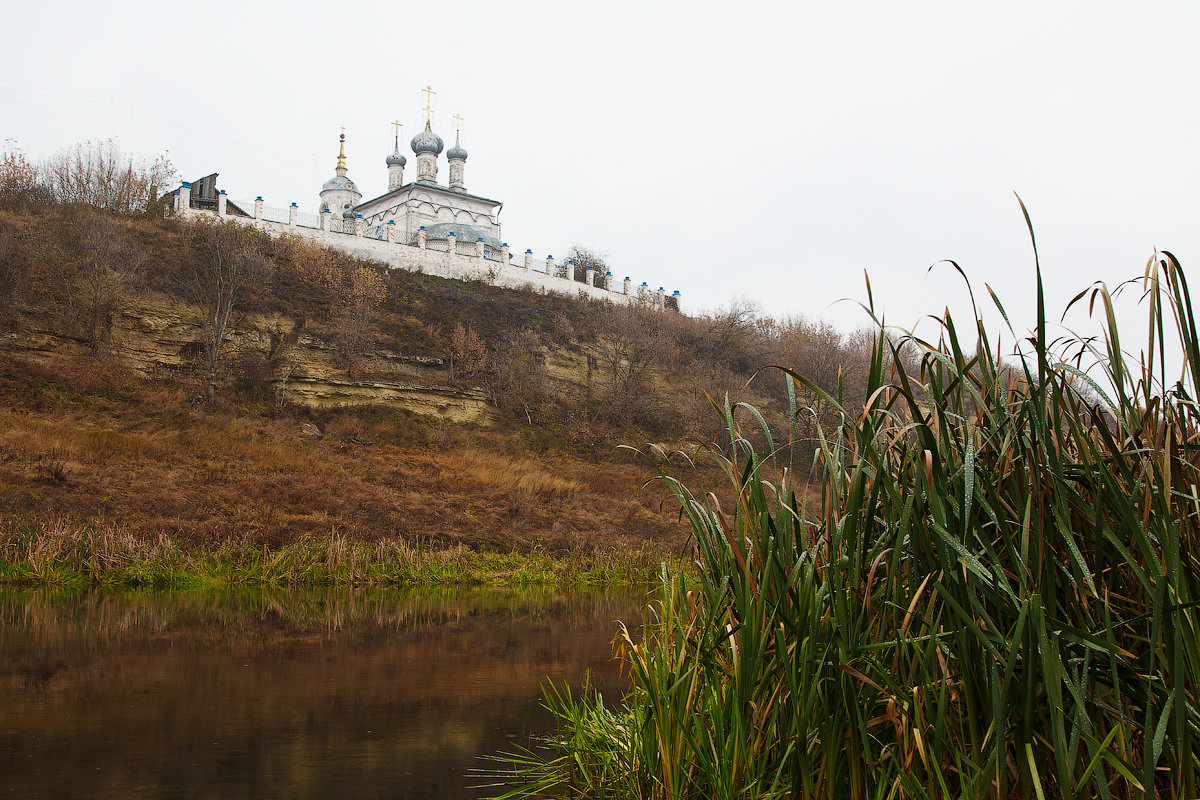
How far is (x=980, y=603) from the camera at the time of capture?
353 centimetres

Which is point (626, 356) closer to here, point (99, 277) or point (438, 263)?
point (438, 263)

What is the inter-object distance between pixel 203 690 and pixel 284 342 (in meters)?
27.6

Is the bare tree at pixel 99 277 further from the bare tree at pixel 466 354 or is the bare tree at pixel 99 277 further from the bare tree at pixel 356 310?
the bare tree at pixel 466 354

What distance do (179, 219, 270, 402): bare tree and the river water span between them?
17.6 m

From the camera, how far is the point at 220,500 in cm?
2412

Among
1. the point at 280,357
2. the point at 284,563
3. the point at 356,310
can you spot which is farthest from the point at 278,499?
the point at 356,310

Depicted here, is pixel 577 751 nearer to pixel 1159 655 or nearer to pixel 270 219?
pixel 1159 655

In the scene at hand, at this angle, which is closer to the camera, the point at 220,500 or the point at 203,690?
the point at 203,690

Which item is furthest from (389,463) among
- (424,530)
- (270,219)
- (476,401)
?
(270,219)

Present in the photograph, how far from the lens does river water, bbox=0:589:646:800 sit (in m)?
6.94

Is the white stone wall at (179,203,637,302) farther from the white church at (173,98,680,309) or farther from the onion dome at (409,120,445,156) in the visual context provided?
the onion dome at (409,120,445,156)

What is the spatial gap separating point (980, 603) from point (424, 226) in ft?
182

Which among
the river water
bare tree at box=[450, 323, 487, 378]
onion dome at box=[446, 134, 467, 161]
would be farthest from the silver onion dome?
the river water

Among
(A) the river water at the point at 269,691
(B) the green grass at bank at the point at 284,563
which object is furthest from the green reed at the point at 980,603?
(B) the green grass at bank at the point at 284,563
